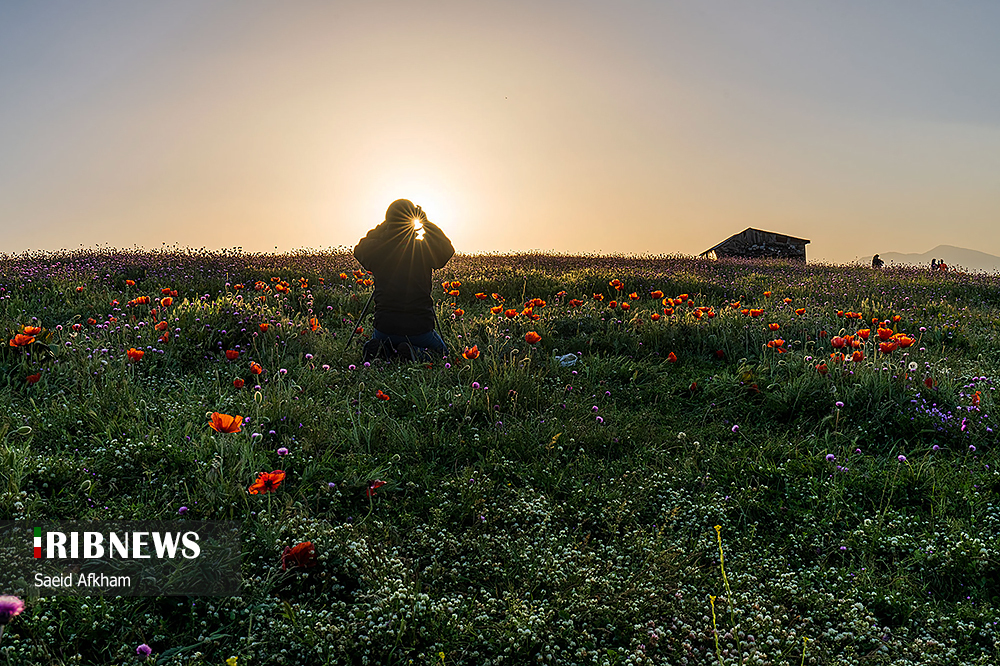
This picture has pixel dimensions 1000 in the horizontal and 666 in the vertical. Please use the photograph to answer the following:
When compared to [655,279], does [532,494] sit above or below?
below

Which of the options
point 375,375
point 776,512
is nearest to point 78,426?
point 375,375

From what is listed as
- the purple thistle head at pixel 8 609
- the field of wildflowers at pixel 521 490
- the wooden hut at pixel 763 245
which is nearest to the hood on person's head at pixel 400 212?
the field of wildflowers at pixel 521 490

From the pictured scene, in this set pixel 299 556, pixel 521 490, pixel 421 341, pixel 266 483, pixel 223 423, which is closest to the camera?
pixel 299 556

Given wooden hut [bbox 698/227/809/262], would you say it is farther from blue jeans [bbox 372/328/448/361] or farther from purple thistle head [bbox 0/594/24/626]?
purple thistle head [bbox 0/594/24/626]

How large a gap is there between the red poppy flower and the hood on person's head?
4.48 m

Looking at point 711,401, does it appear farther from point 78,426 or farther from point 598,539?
point 78,426

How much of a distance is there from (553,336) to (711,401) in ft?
8.16

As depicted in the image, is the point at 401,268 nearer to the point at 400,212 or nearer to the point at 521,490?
the point at 400,212

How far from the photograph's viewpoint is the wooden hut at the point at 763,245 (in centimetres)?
3053

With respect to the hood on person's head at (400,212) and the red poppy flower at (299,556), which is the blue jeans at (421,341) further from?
the red poppy flower at (299,556)

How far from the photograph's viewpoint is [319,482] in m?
3.68

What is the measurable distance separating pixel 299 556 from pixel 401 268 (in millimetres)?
4264

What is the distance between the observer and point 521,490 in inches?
148

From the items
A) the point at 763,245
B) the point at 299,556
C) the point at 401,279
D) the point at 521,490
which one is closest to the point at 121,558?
the point at 299,556
